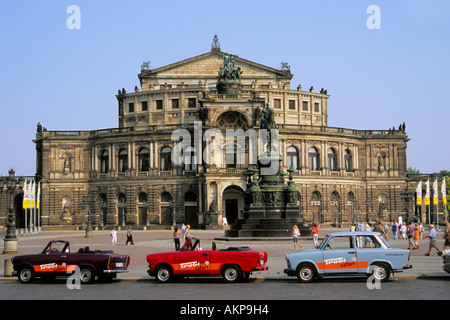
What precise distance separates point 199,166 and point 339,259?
62.1 metres

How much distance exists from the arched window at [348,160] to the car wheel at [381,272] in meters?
71.2

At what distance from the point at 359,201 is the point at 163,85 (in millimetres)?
35349

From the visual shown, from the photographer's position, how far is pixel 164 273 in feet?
74.2

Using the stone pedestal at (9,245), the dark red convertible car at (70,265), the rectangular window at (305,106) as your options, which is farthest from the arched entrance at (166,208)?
the dark red convertible car at (70,265)

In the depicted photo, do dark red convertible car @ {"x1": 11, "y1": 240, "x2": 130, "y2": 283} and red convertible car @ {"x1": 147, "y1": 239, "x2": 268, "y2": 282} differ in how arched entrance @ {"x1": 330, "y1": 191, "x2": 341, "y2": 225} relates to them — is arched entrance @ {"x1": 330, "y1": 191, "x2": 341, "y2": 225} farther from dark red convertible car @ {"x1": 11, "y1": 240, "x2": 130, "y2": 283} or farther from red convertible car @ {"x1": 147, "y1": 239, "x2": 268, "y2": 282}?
dark red convertible car @ {"x1": 11, "y1": 240, "x2": 130, "y2": 283}

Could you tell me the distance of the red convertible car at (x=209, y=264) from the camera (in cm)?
2219

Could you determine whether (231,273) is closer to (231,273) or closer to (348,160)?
(231,273)

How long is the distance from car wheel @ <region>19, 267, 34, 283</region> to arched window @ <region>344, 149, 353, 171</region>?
240ft

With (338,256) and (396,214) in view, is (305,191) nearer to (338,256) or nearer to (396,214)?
(396,214)

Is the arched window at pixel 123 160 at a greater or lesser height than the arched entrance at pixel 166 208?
greater

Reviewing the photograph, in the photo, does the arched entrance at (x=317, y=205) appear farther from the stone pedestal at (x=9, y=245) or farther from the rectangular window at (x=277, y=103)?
the stone pedestal at (x=9, y=245)

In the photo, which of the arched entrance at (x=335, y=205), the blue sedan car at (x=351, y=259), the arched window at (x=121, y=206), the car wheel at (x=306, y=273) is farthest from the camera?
the arched entrance at (x=335, y=205)
